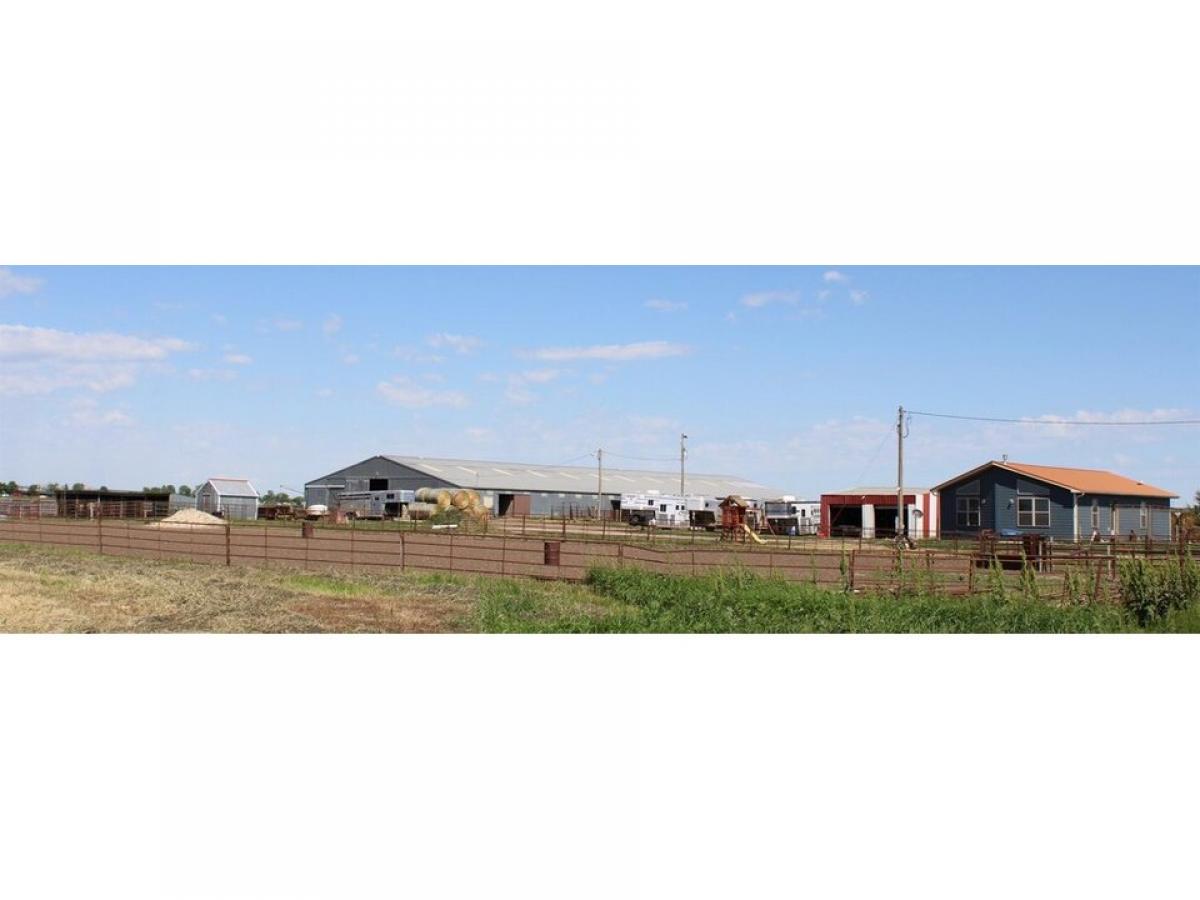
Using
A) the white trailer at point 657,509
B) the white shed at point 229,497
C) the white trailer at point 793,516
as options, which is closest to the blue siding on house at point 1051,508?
the white trailer at point 793,516

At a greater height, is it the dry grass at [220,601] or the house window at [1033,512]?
the house window at [1033,512]

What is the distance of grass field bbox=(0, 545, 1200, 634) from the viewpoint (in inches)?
507

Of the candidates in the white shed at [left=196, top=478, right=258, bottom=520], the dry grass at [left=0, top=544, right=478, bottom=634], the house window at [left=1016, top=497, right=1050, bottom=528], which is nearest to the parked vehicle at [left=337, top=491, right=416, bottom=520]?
the white shed at [left=196, top=478, right=258, bottom=520]

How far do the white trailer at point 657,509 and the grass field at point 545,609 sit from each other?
28405 millimetres

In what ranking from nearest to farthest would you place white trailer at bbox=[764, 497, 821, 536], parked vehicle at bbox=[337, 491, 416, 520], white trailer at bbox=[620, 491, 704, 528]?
white trailer at bbox=[764, 497, 821, 536] < parked vehicle at bbox=[337, 491, 416, 520] < white trailer at bbox=[620, 491, 704, 528]

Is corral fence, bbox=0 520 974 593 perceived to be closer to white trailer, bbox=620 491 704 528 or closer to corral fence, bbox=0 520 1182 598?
corral fence, bbox=0 520 1182 598

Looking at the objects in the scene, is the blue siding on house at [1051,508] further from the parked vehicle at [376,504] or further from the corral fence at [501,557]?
the parked vehicle at [376,504]

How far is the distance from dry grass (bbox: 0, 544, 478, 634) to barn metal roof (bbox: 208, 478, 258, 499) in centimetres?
2995

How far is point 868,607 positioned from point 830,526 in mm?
24620

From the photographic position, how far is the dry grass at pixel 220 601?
43.2 ft

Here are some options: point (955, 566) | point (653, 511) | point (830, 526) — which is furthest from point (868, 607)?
point (653, 511)

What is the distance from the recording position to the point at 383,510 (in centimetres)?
4462

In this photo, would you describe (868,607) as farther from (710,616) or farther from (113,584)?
(113,584)

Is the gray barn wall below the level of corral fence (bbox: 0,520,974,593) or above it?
above
